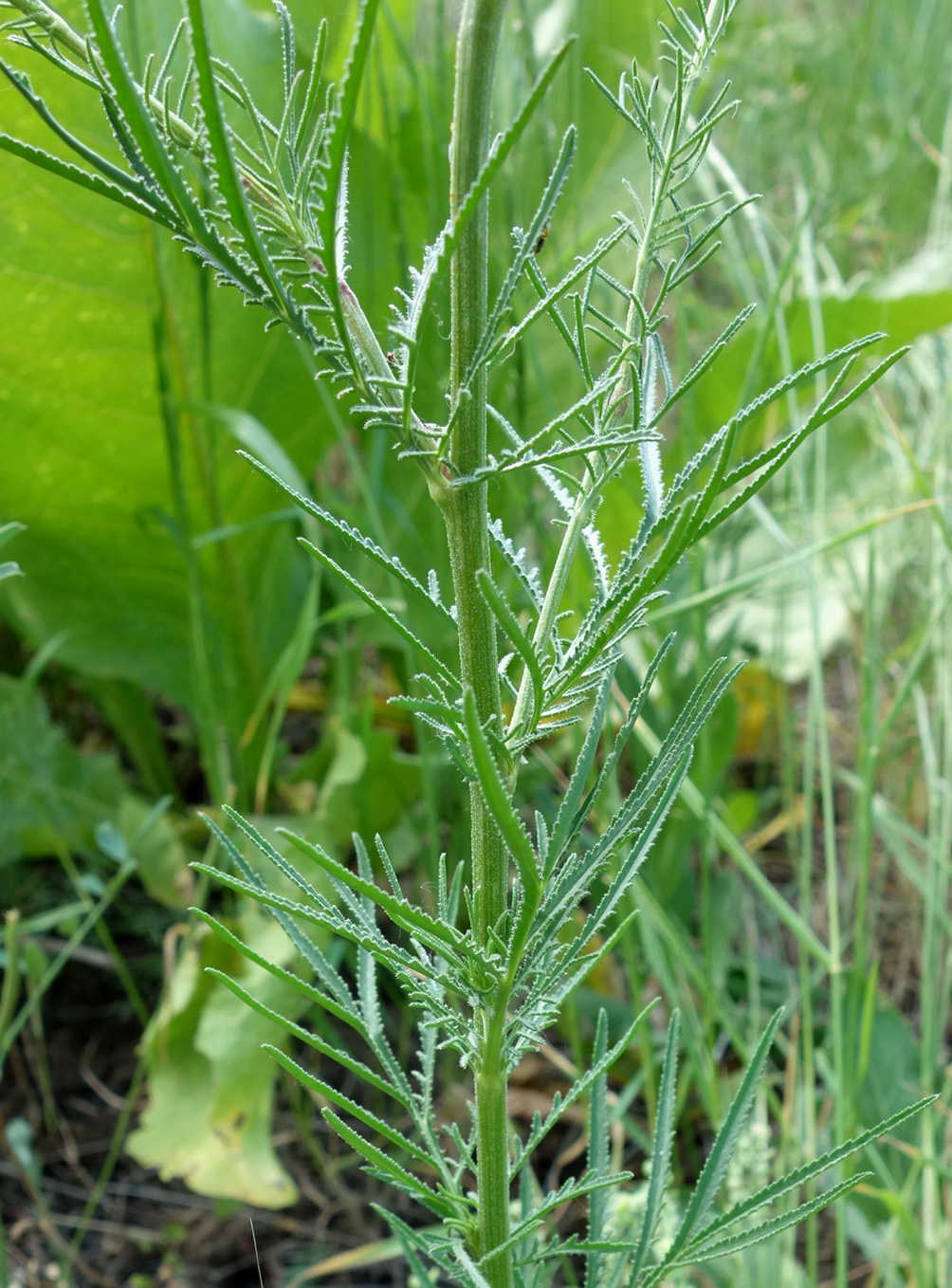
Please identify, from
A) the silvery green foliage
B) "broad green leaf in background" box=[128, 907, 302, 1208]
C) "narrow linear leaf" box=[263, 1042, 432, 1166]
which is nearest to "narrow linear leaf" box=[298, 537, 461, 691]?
the silvery green foliage

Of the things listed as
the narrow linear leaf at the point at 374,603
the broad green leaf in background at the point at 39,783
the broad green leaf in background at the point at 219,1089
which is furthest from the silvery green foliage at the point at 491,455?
the broad green leaf in background at the point at 39,783

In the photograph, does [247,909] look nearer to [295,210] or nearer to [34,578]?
[34,578]

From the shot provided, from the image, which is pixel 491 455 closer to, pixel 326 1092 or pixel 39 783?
pixel 326 1092

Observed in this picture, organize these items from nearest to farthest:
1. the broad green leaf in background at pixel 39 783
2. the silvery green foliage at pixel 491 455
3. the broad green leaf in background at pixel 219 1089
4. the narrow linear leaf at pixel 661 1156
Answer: the silvery green foliage at pixel 491 455, the narrow linear leaf at pixel 661 1156, the broad green leaf in background at pixel 219 1089, the broad green leaf in background at pixel 39 783

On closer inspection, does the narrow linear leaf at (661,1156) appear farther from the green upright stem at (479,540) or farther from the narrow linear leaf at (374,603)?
the narrow linear leaf at (374,603)

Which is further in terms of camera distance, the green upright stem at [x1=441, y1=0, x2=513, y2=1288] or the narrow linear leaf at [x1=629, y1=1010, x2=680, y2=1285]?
the narrow linear leaf at [x1=629, y1=1010, x2=680, y2=1285]

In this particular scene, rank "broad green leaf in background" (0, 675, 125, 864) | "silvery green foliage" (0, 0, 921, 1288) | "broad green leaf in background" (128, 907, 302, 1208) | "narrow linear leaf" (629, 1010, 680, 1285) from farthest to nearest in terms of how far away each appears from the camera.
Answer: "broad green leaf in background" (0, 675, 125, 864) < "broad green leaf in background" (128, 907, 302, 1208) < "narrow linear leaf" (629, 1010, 680, 1285) < "silvery green foliage" (0, 0, 921, 1288)

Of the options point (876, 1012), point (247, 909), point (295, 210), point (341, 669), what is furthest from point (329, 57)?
point (876, 1012)

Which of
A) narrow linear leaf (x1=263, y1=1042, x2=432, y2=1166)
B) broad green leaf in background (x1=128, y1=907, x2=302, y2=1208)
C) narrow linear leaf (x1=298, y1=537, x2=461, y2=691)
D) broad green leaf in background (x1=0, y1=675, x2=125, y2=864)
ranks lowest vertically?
broad green leaf in background (x1=128, y1=907, x2=302, y2=1208)

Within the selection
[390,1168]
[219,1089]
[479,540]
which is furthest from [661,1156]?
[219,1089]

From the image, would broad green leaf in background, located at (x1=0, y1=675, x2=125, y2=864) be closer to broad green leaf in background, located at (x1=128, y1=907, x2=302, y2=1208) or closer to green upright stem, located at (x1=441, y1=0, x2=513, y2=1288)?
broad green leaf in background, located at (x1=128, y1=907, x2=302, y2=1208)
